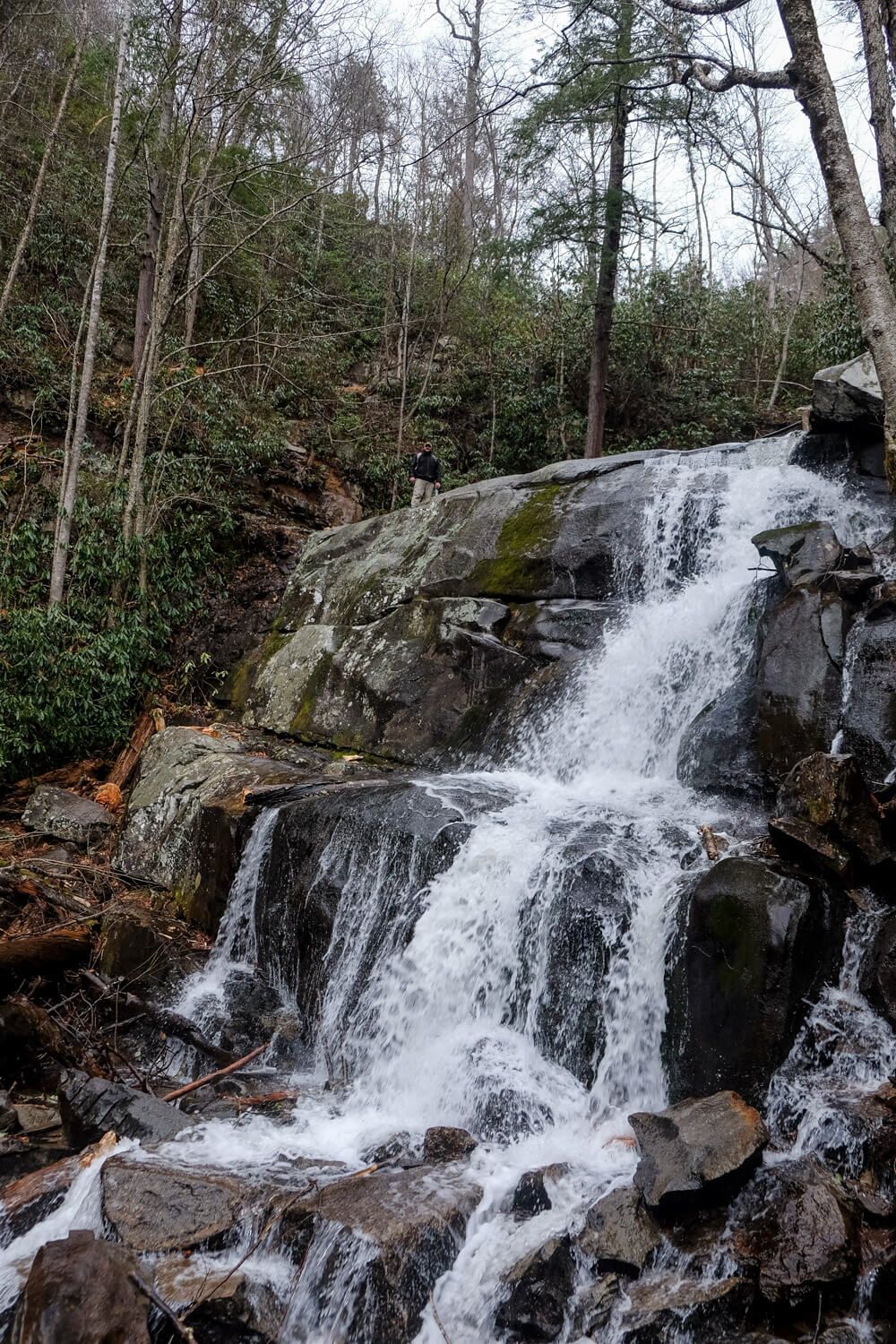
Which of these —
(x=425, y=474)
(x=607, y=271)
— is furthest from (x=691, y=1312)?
(x=607, y=271)

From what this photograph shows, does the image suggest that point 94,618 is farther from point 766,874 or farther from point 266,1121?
→ point 766,874

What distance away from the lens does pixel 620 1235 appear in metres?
3.55

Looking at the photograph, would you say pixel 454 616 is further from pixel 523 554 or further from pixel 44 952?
pixel 44 952

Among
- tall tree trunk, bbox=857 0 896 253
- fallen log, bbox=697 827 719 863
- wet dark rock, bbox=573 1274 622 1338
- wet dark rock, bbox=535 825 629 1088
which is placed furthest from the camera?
tall tree trunk, bbox=857 0 896 253

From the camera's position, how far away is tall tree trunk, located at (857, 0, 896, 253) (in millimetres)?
7355

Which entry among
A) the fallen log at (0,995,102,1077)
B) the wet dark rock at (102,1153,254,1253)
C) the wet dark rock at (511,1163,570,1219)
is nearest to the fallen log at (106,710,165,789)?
the fallen log at (0,995,102,1077)

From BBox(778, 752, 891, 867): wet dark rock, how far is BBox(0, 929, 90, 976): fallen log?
5092mm

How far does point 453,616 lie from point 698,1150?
620 centimetres

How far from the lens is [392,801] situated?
634cm

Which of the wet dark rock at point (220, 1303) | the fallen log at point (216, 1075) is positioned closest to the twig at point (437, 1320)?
the wet dark rock at point (220, 1303)

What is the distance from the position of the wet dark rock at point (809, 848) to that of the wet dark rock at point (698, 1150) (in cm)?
132

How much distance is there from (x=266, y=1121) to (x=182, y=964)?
1924 millimetres

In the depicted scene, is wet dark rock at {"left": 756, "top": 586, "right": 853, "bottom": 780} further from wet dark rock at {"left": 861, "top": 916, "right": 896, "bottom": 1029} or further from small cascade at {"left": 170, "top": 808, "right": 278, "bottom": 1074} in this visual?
small cascade at {"left": 170, "top": 808, "right": 278, "bottom": 1074}

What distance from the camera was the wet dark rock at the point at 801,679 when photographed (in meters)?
5.69
